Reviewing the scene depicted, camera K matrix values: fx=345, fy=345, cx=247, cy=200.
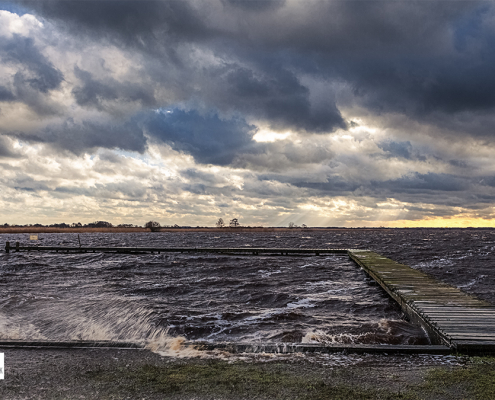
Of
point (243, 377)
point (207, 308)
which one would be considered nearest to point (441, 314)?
point (243, 377)

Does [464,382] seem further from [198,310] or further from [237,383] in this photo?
[198,310]

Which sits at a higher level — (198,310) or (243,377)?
(243,377)

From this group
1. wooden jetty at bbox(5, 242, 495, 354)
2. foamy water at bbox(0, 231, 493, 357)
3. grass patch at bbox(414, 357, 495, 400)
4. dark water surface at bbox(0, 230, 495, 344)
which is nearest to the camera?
grass patch at bbox(414, 357, 495, 400)

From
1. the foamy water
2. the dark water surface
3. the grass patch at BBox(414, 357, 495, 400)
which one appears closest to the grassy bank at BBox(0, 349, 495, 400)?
the grass patch at BBox(414, 357, 495, 400)

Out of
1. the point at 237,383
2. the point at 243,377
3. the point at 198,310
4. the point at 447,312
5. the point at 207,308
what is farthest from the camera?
the point at 207,308

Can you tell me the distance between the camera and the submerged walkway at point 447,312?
702 centimetres

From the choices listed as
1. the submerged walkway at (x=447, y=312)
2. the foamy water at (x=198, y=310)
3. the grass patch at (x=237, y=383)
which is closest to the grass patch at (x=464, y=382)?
the grass patch at (x=237, y=383)

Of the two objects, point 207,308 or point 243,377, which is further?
point 207,308

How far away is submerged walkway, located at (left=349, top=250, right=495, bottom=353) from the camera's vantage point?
7.02 metres

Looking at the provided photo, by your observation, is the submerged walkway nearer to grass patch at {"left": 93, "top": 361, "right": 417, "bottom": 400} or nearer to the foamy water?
the foamy water

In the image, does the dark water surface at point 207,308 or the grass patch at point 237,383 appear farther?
the dark water surface at point 207,308

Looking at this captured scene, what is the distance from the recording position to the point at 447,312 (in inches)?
372

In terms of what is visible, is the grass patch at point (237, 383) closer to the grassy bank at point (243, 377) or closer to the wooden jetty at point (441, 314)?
the grassy bank at point (243, 377)

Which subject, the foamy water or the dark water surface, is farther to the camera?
the dark water surface
